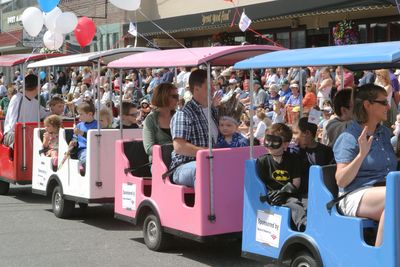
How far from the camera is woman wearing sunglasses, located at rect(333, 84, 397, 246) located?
15.5 ft

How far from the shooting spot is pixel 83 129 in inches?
346

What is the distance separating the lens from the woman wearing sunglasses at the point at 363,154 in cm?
473

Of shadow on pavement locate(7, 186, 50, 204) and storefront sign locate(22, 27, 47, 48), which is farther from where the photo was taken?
storefront sign locate(22, 27, 47, 48)

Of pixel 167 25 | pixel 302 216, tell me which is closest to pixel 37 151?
pixel 302 216

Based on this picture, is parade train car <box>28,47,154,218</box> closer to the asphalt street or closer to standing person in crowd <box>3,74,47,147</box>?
the asphalt street

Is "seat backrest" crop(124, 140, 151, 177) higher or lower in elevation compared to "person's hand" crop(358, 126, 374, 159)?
lower

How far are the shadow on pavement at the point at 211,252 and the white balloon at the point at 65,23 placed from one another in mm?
5344

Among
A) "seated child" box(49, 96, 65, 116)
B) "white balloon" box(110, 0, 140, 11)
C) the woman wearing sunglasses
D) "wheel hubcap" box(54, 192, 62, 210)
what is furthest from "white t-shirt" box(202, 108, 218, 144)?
"seated child" box(49, 96, 65, 116)

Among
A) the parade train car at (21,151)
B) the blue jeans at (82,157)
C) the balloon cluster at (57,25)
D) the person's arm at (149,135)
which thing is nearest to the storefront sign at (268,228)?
the person's arm at (149,135)

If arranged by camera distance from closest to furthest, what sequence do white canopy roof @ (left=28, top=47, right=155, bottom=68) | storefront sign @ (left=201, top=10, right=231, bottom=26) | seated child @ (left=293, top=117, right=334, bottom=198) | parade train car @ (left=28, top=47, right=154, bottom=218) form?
seated child @ (left=293, top=117, right=334, bottom=198)
white canopy roof @ (left=28, top=47, right=155, bottom=68)
parade train car @ (left=28, top=47, right=154, bottom=218)
storefront sign @ (left=201, top=10, right=231, bottom=26)

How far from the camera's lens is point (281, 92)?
50.6 ft

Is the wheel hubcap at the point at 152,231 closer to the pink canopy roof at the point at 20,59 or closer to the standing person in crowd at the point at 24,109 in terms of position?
the standing person in crowd at the point at 24,109

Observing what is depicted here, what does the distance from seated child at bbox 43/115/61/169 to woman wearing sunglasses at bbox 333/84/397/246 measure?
5.20 metres

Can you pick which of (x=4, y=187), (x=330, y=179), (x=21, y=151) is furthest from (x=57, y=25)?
(x=330, y=179)
